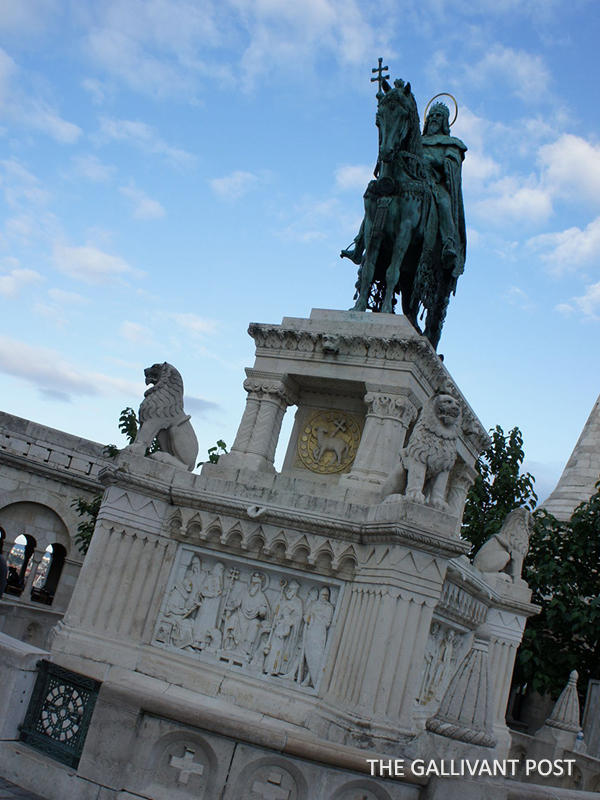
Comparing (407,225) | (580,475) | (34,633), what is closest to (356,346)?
(407,225)

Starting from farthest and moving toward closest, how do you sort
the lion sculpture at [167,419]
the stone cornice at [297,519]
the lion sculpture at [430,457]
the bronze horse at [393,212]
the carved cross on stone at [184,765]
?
the bronze horse at [393,212]
the lion sculpture at [167,419]
the lion sculpture at [430,457]
the stone cornice at [297,519]
the carved cross on stone at [184,765]

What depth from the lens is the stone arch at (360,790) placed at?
5355mm

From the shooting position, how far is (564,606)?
20.0 m

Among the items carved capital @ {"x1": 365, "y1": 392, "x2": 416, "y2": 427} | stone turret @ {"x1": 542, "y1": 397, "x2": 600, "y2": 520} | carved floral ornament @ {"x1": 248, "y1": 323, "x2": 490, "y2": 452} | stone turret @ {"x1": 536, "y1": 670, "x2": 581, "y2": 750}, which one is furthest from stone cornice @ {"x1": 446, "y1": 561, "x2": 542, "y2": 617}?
stone turret @ {"x1": 542, "y1": 397, "x2": 600, "y2": 520}

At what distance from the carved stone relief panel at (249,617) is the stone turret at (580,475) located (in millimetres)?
21459

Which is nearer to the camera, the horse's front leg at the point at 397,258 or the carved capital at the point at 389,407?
the carved capital at the point at 389,407

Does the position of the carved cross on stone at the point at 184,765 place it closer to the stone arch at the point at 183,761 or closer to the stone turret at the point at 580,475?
the stone arch at the point at 183,761

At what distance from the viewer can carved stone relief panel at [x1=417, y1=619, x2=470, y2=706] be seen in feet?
30.6

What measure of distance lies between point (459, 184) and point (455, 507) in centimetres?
551

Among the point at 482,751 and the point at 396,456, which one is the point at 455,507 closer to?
the point at 396,456

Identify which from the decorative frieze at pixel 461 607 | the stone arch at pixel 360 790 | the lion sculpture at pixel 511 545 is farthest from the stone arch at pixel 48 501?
the stone arch at pixel 360 790

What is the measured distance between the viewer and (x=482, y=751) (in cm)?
594

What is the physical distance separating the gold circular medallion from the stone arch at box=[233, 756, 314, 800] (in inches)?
228

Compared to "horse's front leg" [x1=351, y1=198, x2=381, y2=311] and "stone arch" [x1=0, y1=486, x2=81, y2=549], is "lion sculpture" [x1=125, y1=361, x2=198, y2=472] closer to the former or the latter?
"horse's front leg" [x1=351, y1=198, x2=381, y2=311]
